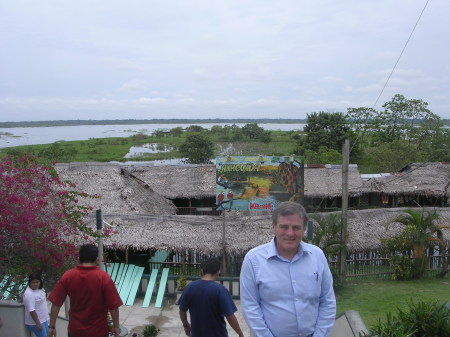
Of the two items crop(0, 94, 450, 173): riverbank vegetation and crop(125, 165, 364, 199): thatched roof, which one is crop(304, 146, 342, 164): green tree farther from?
crop(125, 165, 364, 199): thatched roof

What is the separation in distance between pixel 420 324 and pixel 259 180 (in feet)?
34.6

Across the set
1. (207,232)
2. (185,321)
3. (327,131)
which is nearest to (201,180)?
(207,232)

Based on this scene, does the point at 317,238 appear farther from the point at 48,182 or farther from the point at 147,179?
the point at 147,179

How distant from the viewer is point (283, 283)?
257cm

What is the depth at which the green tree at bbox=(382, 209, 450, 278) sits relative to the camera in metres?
9.51

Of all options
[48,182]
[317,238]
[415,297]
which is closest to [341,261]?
[317,238]

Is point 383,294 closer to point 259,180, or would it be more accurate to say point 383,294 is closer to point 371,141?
point 259,180

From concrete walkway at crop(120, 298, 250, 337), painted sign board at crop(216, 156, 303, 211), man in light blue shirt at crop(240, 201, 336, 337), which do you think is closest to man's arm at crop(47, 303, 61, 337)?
man in light blue shirt at crop(240, 201, 336, 337)

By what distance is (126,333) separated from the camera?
7.02m

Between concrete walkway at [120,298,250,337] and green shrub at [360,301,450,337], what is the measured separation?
348 cm

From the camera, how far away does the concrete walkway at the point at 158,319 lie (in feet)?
23.8

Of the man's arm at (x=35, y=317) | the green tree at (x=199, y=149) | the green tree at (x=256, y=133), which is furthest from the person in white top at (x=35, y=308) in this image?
the green tree at (x=256, y=133)

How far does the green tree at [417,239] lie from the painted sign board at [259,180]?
16.3ft

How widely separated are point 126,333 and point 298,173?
886 centimetres
